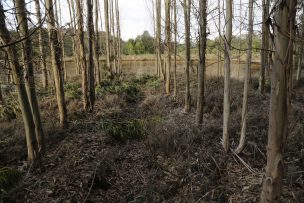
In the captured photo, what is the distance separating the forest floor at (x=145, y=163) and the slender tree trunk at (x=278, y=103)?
183cm

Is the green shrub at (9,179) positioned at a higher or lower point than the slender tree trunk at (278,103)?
lower

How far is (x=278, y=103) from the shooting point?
5.90 ft

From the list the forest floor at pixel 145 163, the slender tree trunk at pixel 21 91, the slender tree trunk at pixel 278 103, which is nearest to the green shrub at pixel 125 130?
the forest floor at pixel 145 163

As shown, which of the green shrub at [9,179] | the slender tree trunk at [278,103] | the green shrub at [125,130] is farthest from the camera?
the green shrub at [125,130]

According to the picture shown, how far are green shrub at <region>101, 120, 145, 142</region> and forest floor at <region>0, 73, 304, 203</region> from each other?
1.1 inches

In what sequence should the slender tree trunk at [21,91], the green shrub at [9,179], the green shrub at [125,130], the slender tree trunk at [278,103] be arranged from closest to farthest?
the slender tree trunk at [278,103] < the slender tree trunk at [21,91] < the green shrub at [9,179] < the green shrub at [125,130]

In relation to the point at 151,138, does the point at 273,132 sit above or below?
above

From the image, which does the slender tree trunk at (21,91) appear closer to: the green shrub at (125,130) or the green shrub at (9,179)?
the green shrub at (9,179)

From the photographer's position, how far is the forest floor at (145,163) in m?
A: 4.12

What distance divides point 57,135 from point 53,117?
223 cm

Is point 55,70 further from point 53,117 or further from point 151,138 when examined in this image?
point 151,138

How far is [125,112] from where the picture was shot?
9.84 m

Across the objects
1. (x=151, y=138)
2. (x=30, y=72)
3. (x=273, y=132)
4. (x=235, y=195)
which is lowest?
(x=235, y=195)

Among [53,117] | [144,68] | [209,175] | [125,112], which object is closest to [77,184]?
[209,175]
